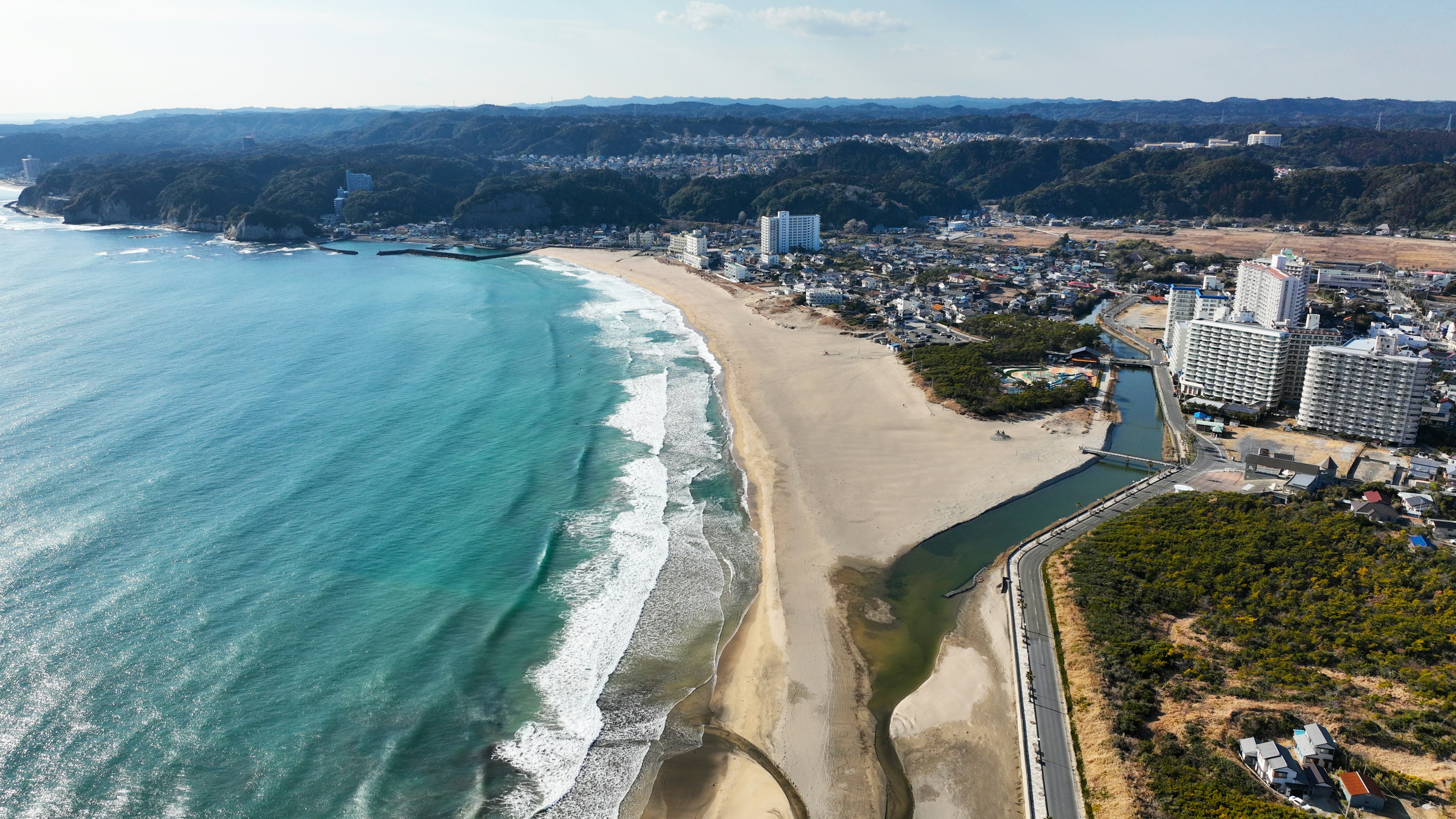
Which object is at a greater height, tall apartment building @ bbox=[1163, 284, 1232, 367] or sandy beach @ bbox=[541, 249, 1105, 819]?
tall apartment building @ bbox=[1163, 284, 1232, 367]

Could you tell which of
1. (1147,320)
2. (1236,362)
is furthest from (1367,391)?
(1147,320)

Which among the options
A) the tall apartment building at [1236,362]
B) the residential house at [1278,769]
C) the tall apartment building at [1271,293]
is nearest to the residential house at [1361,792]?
the residential house at [1278,769]

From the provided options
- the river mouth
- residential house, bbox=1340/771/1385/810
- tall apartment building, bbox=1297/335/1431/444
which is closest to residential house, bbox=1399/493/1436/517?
tall apartment building, bbox=1297/335/1431/444

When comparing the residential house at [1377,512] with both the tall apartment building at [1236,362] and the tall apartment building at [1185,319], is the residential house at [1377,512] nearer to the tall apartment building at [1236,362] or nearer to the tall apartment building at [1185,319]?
the tall apartment building at [1236,362]

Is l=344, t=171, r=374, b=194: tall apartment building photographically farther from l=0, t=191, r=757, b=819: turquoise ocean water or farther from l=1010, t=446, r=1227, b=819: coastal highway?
l=1010, t=446, r=1227, b=819: coastal highway

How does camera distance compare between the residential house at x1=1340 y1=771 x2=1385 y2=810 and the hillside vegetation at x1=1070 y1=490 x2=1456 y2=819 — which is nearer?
the residential house at x1=1340 y1=771 x2=1385 y2=810
